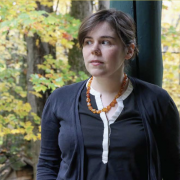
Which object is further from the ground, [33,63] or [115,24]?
[115,24]

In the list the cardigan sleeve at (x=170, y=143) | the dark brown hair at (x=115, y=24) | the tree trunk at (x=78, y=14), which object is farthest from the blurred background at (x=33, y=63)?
the cardigan sleeve at (x=170, y=143)

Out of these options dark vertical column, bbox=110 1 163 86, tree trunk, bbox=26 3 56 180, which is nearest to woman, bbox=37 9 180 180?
dark vertical column, bbox=110 1 163 86

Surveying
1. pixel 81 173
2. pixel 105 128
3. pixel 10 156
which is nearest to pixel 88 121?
pixel 105 128

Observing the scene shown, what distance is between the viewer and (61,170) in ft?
3.38

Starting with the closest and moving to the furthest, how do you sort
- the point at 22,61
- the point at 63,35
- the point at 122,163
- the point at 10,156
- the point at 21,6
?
the point at 122,163 → the point at 21,6 → the point at 63,35 → the point at 10,156 → the point at 22,61

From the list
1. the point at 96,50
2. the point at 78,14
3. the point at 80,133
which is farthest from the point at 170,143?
the point at 78,14

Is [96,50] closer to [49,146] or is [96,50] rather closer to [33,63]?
[49,146]

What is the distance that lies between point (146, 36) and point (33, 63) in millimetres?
1876

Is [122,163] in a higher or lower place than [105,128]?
lower

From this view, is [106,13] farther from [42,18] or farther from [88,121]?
[42,18]

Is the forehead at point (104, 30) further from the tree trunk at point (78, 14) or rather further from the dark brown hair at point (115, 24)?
the tree trunk at point (78, 14)

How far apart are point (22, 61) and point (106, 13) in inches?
89.5

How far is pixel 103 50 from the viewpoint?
91 cm

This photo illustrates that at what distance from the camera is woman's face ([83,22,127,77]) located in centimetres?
91
